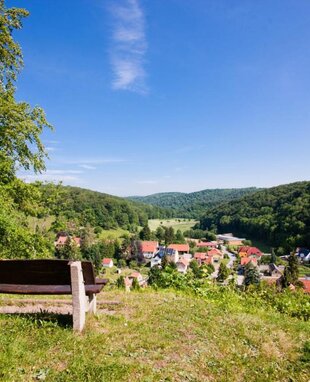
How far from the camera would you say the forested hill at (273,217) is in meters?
101

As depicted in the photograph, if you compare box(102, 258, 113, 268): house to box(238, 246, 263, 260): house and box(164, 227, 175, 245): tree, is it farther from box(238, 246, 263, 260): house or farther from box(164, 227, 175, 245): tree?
box(164, 227, 175, 245): tree

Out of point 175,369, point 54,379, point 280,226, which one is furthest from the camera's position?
point 280,226

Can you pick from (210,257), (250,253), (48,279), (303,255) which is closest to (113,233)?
(210,257)

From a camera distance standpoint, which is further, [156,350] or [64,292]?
[64,292]

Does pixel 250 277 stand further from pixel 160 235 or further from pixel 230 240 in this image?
pixel 160 235

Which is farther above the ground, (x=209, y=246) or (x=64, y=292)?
(x=64, y=292)

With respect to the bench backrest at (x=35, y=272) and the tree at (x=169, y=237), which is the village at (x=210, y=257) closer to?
the tree at (x=169, y=237)

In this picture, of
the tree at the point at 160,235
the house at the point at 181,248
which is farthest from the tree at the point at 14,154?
the tree at the point at 160,235

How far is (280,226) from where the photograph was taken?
108 m

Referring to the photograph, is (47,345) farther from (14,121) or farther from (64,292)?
(14,121)

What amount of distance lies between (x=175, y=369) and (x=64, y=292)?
5.88 feet

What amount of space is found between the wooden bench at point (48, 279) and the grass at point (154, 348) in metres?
0.41

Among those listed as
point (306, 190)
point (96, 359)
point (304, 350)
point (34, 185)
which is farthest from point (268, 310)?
point (306, 190)

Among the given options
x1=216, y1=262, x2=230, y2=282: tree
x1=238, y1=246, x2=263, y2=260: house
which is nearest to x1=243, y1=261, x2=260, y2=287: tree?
x1=216, y1=262, x2=230, y2=282: tree
